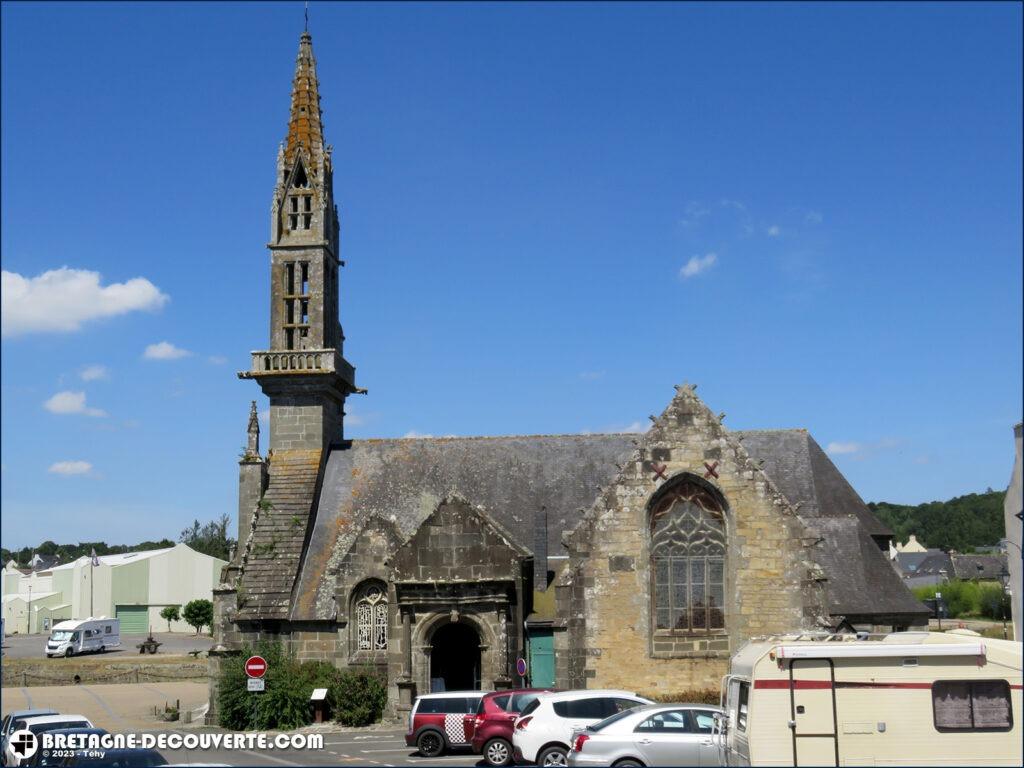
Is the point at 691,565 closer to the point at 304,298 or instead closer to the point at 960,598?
the point at 304,298

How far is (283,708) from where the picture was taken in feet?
101

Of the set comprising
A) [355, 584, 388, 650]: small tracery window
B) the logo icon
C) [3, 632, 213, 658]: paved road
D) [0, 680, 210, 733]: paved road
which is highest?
[355, 584, 388, 650]: small tracery window

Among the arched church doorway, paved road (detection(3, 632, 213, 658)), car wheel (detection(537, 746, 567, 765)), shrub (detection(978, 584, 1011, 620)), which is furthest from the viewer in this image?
shrub (detection(978, 584, 1011, 620))

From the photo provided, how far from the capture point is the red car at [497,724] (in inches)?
869

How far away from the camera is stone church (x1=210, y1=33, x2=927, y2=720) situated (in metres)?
27.0

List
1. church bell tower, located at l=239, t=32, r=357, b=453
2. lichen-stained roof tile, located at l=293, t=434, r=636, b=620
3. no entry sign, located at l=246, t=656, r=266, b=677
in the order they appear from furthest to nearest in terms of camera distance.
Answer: church bell tower, located at l=239, t=32, r=357, b=453
lichen-stained roof tile, located at l=293, t=434, r=636, b=620
no entry sign, located at l=246, t=656, r=266, b=677

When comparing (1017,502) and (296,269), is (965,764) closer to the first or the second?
(1017,502)

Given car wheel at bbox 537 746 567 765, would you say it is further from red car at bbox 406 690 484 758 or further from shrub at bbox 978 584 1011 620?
shrub at bbox 978 584 1011 620

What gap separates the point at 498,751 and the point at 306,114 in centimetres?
2417

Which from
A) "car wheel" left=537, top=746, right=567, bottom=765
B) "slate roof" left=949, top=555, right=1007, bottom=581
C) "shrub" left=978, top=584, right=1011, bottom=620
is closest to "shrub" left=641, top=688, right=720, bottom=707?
"car wheel" left=537, top=746, right=567, bottom=765

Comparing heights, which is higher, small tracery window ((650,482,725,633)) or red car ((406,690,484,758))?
small tracery window ((650,482,725,633))

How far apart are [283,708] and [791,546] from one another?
1418 cm

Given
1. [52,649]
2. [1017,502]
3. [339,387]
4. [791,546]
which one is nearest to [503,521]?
[339,387]

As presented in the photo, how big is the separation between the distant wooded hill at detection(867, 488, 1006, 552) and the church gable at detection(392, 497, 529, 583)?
405ft
